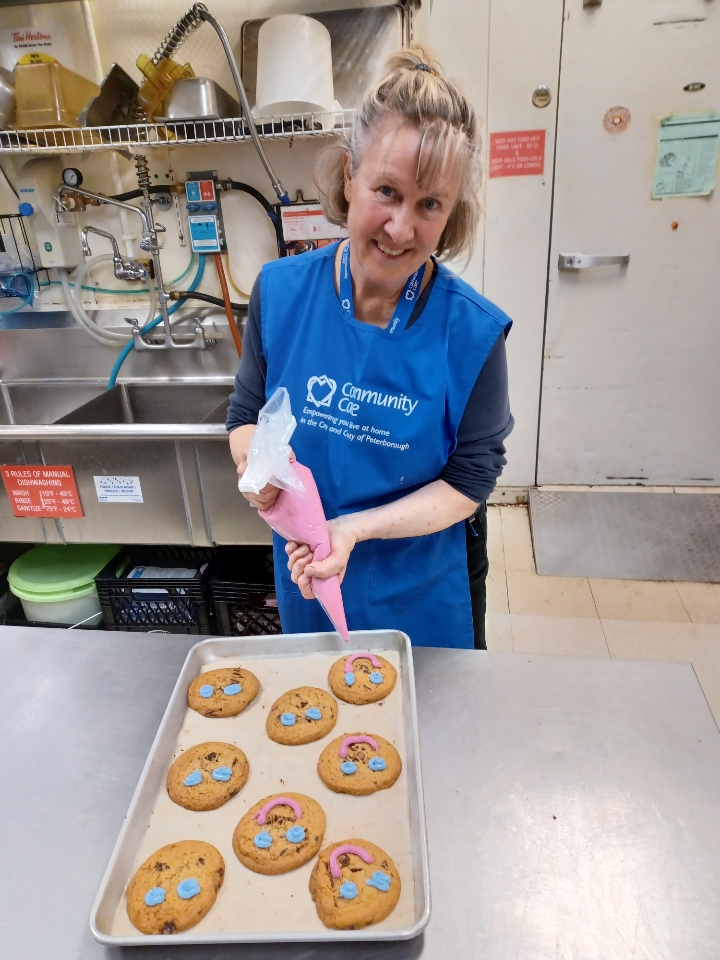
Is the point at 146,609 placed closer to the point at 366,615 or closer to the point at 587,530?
the point at 366,615

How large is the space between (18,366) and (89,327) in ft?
1.15

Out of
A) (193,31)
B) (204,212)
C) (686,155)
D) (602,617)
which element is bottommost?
(602,617)

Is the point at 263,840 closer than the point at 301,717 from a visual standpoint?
Yes

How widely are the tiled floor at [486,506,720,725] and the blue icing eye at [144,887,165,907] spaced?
66.5 inches

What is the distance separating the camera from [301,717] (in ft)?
2.70

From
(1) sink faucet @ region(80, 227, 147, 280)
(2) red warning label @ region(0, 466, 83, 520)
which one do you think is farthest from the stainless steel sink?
(1) sink faucet @ region(80, 227, 147, 280)

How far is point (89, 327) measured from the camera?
225 cm

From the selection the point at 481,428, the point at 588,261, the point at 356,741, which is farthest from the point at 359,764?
the point at 588,261

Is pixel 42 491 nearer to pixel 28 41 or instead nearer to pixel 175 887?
pixel 175 887

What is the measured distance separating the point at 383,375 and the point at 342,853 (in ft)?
2.15

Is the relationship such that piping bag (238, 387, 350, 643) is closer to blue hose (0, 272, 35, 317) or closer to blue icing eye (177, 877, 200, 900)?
blue icing eye (177, 877, 200, 900)

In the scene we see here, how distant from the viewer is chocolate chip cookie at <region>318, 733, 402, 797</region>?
74 centimetres

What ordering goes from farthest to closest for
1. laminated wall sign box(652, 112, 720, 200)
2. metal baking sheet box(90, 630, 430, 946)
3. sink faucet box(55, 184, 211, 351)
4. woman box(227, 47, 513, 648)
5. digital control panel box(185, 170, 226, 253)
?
laminated wall sign box(652, 112, 720, 200) → digital control panel box(185, 170, 226, 253) → sink faucet box(55, 184, 211, 351) → woman box(227, 47, 513, 648) → metal baking sheet box(90, 630, 430, 946)

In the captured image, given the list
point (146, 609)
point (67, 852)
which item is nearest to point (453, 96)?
point (67, 852)
